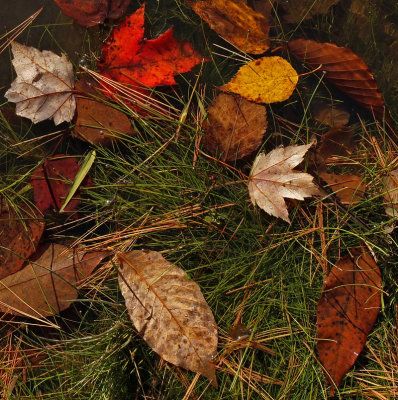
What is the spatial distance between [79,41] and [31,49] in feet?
0.97

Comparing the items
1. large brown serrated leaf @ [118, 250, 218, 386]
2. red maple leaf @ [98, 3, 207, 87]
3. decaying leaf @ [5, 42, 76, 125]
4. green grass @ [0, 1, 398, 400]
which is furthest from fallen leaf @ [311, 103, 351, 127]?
decaying leaf @ [5, 42, 76, 125]

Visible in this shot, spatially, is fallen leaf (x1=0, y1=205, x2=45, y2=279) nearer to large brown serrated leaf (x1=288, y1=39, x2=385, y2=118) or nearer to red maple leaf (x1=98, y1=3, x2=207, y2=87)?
red maple leaf (x1=98, y1=3, x2=207, y2=87)

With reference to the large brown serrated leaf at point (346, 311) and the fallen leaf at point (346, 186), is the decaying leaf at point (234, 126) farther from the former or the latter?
the large brown serrated leaf at point (346, 311)

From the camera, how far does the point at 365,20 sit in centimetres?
227

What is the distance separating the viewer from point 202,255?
1.95 metres

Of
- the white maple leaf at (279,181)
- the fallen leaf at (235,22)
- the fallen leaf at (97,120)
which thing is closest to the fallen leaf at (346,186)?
the white maple leaf at (279,181)

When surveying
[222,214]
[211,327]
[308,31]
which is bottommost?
[211,327]

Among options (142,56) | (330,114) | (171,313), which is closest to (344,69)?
(330,114)

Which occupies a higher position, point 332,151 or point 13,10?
point 13,10

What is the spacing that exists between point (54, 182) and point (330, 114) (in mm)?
1368

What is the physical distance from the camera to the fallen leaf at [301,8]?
2.27 m

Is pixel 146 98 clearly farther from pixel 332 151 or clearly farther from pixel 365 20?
pixel 365 20

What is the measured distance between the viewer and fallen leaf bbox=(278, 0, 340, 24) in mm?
2270

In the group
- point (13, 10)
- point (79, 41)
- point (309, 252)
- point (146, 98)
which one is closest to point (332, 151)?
point (309, 252)
